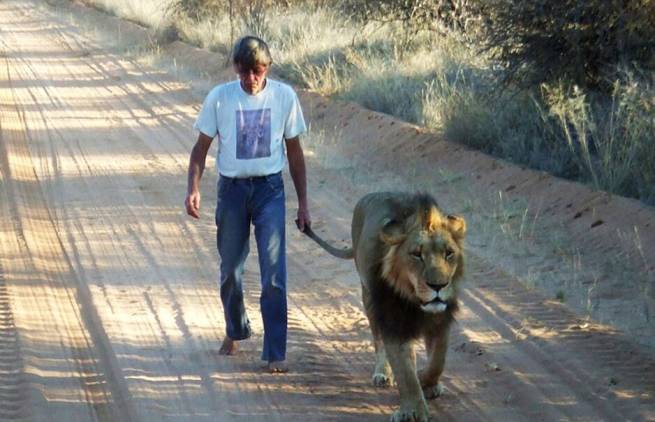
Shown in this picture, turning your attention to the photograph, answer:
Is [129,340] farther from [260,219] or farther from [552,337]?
[552,337]

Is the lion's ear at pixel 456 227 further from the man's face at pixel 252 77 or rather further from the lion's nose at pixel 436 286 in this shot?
the man's face at pixel 252 77

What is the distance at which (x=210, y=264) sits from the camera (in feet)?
31.9

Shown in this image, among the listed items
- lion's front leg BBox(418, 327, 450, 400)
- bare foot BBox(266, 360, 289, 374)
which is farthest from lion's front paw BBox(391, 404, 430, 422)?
bare foot BBox(266, 360, 289, 374)

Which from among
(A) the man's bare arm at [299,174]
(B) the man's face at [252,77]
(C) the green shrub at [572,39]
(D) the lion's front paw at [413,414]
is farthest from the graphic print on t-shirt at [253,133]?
(C) the green shrub at [572,39]

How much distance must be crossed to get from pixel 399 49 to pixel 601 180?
31.9 ft

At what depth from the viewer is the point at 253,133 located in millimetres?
6746

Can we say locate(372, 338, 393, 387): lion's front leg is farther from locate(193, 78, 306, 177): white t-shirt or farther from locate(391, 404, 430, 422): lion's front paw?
locate(193, 78, 306, 177): white t-shirt

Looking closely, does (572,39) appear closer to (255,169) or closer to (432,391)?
(255,169)

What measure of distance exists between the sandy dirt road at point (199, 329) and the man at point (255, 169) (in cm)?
53

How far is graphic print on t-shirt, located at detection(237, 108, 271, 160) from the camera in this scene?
22.0 ft

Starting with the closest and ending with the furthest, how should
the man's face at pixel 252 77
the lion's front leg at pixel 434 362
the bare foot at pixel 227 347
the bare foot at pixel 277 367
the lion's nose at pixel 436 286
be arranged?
the lion's nose at pixel 436 286 < the lion's front leg at pixel 434 362 < the man's face at pixel 252 77 < the bare foot at pixel 277 367 < the bare foot at pixel 227 347

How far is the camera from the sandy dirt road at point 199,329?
254 inches

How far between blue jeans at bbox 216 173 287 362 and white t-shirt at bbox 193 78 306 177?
0.10 m

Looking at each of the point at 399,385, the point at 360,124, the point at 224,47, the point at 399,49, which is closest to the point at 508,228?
the point at 399,385
